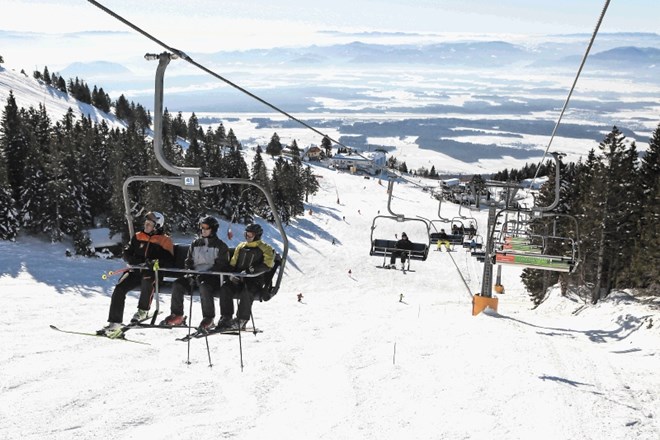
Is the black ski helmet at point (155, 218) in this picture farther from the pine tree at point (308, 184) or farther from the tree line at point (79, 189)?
the pine tree at point (308, 184)

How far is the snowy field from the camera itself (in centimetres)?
1151

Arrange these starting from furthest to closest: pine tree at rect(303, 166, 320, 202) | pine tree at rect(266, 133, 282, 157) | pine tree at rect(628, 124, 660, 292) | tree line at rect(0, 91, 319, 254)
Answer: pine tree at rect(266, 133, 282, 157)
pine tree at rect(303, 166, 320, 202)
tree line at rect(0, 91, 319, 254)
pine tree at rect(628, 124, 660, 292)

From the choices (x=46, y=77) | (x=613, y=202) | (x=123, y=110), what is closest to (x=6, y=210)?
(x=613, y=202)

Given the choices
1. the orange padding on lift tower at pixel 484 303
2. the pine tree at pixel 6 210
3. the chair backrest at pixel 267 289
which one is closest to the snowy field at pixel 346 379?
the orange padding on lift tower at pixel 484 303

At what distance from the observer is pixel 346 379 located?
1478 centimetres

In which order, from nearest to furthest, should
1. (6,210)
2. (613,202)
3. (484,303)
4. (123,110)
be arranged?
(484,303) < (613,202) < (6,210) < (123,110)

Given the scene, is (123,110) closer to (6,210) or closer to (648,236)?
(6,210)

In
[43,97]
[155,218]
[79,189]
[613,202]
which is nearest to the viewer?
[155,218]

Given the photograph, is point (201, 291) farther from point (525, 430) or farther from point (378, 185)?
point (378, 185)

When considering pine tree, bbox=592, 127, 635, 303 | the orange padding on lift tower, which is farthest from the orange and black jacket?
pine tree, bbox=592, 127, 635, 303

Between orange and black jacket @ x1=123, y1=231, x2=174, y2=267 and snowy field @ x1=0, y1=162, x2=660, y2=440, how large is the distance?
2.95 m

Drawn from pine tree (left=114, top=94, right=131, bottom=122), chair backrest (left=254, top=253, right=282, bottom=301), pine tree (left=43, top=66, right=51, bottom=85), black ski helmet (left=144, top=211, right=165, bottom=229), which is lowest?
chair backrest (left=254, top=253, right=282, bottom=301)

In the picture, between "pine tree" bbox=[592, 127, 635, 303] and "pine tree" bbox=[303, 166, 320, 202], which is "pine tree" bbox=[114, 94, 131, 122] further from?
"pine tree" bbox=[592, 127, 635, 303]

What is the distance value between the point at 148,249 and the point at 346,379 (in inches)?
271
